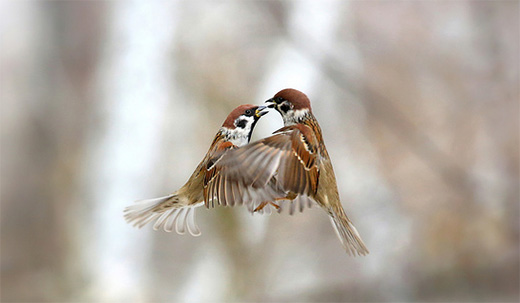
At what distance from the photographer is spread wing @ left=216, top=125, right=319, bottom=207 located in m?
0.70

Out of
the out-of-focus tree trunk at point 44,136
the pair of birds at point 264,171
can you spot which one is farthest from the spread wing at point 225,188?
the out-of-focus tree trunk at point 44,136

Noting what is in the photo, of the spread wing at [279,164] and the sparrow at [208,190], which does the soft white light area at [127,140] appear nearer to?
the sparrow at [208,190]

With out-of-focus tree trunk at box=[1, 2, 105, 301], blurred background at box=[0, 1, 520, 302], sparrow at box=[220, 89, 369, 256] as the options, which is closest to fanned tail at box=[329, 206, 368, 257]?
sparrow at box=[220, 89, 369, 256]

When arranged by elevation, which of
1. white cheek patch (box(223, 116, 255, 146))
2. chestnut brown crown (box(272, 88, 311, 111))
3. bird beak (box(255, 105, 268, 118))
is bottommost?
white cheek patch (box(223, 116, 255, 146))

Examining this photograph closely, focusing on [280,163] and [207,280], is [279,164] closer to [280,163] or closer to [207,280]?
[280,163]

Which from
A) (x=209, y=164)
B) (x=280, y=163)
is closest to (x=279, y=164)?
(x=280, y=163)

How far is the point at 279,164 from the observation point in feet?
2.45

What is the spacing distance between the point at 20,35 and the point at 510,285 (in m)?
3.04

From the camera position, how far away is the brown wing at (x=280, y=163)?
2.31 ft

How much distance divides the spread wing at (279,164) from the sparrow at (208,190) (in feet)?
0.10

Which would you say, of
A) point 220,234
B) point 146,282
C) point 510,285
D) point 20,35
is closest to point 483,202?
point 510,285

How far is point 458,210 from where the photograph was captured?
343cm

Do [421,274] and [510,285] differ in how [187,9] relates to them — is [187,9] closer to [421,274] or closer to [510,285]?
[421,274]

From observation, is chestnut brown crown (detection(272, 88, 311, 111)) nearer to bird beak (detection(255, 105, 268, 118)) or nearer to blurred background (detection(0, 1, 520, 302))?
bird beak (detection(255, 105, 268, 118))
